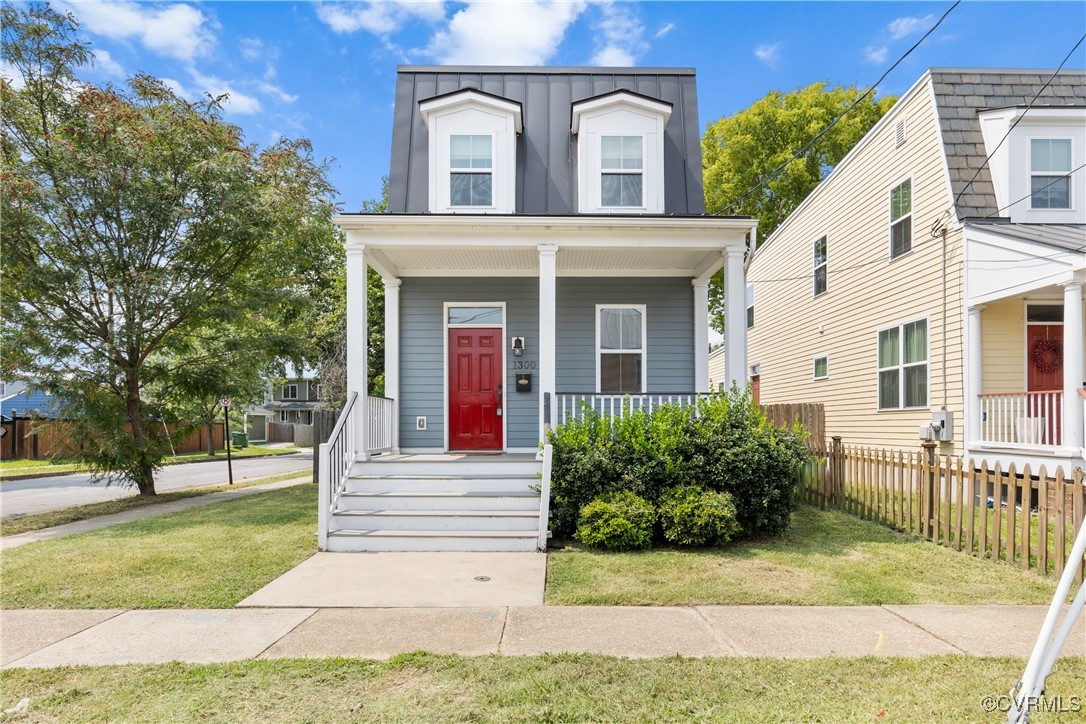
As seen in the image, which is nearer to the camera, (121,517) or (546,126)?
(121,517)

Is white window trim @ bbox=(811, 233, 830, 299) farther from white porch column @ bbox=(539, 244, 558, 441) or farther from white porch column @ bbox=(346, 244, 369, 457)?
white porch column @ bbox=(346, 244, 369, 457)

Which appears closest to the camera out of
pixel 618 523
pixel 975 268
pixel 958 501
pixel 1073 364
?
pixel 958 501

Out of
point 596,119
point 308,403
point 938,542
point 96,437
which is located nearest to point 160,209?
point 96,437

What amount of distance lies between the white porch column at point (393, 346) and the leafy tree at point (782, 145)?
15105mm

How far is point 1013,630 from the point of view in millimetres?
4148

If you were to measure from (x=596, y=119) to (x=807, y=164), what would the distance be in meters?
15.6

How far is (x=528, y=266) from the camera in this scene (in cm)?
990

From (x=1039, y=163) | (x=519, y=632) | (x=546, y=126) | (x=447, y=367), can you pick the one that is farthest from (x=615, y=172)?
(x=519, y=632)

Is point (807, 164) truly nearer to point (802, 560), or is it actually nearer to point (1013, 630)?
point (802, 560)

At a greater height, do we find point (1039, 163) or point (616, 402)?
point (1039, 163)

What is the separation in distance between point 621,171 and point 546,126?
1.57 meters

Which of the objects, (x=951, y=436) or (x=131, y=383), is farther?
(x=131, y=383)

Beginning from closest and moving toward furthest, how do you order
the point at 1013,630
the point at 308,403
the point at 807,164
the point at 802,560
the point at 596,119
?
the point at 1013,630, the point at 802,560, the point at 596,119, the point at 807,164, the point at 308,403

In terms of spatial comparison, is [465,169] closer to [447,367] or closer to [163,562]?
[447,367]
